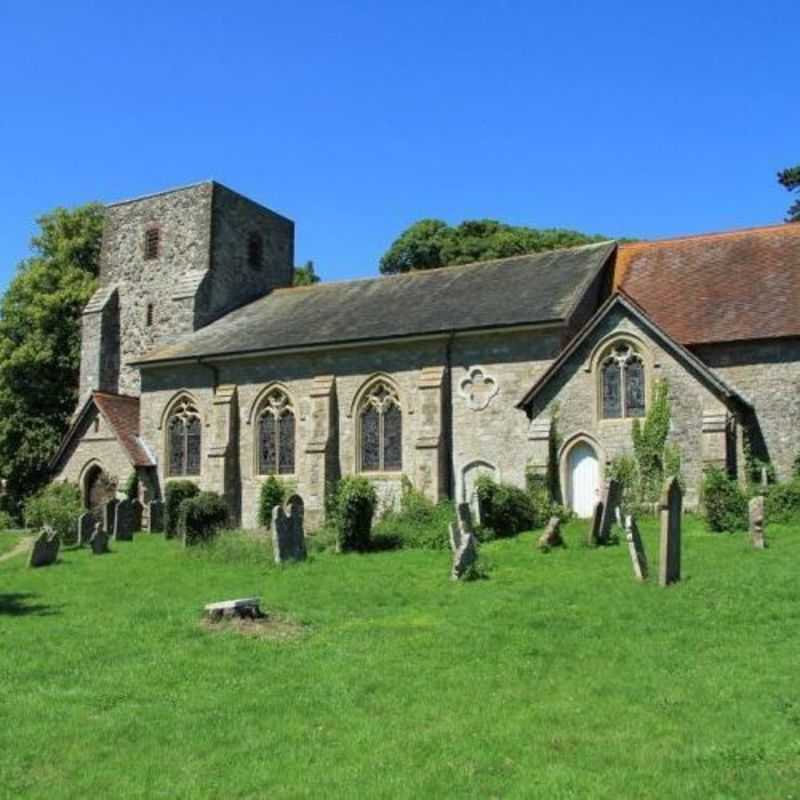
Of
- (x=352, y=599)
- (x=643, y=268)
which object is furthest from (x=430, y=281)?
(x=352, y=599)

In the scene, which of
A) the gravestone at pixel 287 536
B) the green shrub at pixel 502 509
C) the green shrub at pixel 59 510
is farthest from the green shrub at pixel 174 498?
the green shrub at pixel 502 509

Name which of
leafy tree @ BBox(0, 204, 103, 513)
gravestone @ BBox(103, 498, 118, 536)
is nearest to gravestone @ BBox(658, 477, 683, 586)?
gravestone @ BBox(103, 498, 118, 536)

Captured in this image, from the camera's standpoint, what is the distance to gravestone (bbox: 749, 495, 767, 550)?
1675 cm

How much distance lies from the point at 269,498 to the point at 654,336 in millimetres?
12953

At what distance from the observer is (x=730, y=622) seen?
1108cm

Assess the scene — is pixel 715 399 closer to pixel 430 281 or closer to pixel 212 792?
pixel 430 281

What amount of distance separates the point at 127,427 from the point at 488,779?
28.8m

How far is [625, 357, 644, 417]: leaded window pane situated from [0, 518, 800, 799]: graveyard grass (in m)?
8.43

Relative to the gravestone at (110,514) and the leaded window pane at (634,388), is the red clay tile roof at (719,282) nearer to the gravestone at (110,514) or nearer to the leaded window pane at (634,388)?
the leaded window pane at (634,388)

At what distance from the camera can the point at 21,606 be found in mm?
15414

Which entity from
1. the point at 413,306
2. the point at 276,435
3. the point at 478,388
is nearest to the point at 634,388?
the point at 478,388

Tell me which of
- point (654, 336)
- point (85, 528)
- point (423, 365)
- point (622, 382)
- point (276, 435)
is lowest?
point (85, 528)

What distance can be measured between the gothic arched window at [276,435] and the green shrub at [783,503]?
15262 mm

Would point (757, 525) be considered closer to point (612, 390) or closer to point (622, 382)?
point (622, 382)
